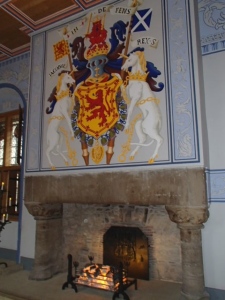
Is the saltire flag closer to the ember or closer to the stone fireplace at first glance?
the stone fireplace

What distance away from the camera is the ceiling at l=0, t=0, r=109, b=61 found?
3.85m

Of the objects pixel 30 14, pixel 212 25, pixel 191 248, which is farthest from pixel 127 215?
pixel 30 14

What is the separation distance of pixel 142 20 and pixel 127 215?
2.62 m

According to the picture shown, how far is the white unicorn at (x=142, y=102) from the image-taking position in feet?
10.2

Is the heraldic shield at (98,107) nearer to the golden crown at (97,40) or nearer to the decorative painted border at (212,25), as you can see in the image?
the golden crown at (97,40)

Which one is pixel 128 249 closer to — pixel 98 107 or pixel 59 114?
pixel 98 107

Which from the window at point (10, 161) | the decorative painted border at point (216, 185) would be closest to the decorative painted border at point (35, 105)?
the window at point (10, 161)

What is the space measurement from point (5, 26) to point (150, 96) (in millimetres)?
2888

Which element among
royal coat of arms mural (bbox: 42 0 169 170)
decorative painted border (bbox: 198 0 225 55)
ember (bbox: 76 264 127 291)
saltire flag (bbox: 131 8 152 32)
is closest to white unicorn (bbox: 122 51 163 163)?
royal coat of arms mural (bbox: 42 0 169 170)

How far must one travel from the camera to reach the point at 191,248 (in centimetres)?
283

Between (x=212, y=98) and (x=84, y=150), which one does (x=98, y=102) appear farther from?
(x=212, y=98)

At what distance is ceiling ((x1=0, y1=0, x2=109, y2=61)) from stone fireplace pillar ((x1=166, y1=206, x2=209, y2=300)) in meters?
3.10

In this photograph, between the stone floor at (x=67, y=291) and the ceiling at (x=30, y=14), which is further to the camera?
the ceiling at (x=30, y=14)

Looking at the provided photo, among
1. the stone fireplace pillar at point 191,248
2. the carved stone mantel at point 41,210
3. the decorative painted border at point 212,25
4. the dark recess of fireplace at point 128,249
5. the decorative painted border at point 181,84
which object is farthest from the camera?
the carved stone mantel at point 41,210
